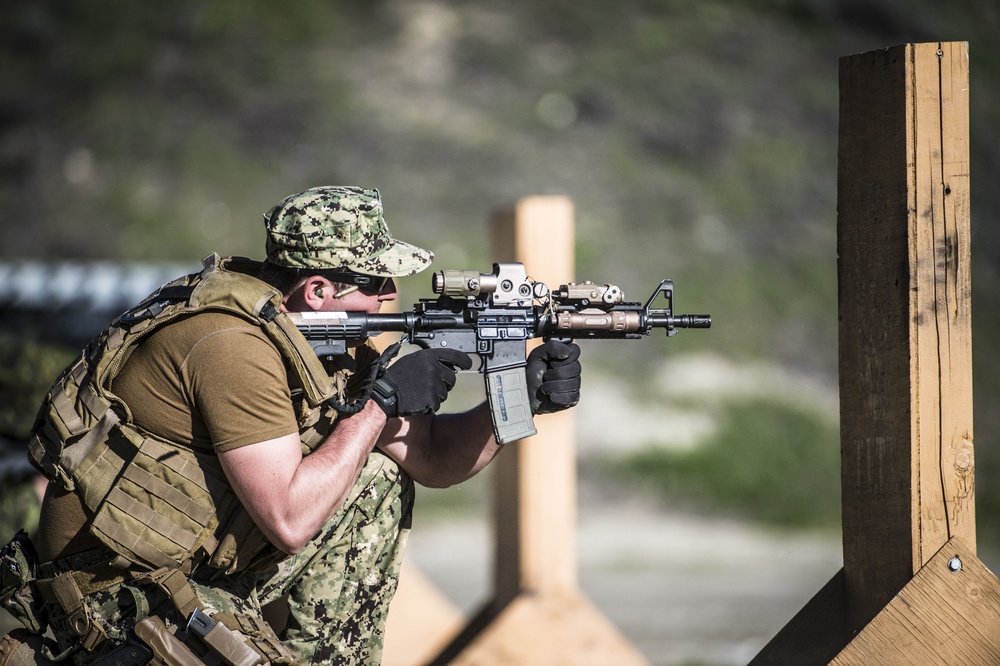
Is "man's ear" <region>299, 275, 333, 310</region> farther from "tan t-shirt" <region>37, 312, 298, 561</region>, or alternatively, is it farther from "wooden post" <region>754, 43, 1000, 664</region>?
"wooden post" <region>754, 43, 1000, 664</region>

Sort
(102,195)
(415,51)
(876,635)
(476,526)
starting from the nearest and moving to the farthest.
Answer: (876,635), (476,526), (102,195), (415,51)

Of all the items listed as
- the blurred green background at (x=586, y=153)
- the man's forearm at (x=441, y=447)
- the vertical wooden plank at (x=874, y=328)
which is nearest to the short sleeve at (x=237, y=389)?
the man's forearm at (x=441, y=447)

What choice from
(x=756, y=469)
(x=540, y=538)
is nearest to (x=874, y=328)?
(x=540, y=538)

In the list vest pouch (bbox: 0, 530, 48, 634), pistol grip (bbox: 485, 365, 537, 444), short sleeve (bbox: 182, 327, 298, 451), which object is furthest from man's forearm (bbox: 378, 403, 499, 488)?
vest pouch (bbox: 0, 530, 48, 634)

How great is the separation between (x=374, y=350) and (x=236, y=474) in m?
0.89

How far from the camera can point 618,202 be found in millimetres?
12195

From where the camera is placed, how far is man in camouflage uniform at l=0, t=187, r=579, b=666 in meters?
2.74

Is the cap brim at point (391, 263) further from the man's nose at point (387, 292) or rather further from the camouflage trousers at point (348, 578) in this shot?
the camouflage trousers at point (348, 578)

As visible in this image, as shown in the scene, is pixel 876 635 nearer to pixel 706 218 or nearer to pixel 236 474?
pixel 236 474

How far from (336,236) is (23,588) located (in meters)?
1.31

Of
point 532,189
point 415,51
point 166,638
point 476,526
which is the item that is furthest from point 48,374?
point 415,51

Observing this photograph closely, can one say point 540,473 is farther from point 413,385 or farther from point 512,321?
point 413,385

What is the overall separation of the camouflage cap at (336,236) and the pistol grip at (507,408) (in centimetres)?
43

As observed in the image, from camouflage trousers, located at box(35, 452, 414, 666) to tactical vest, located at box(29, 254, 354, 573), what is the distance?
33 cm
